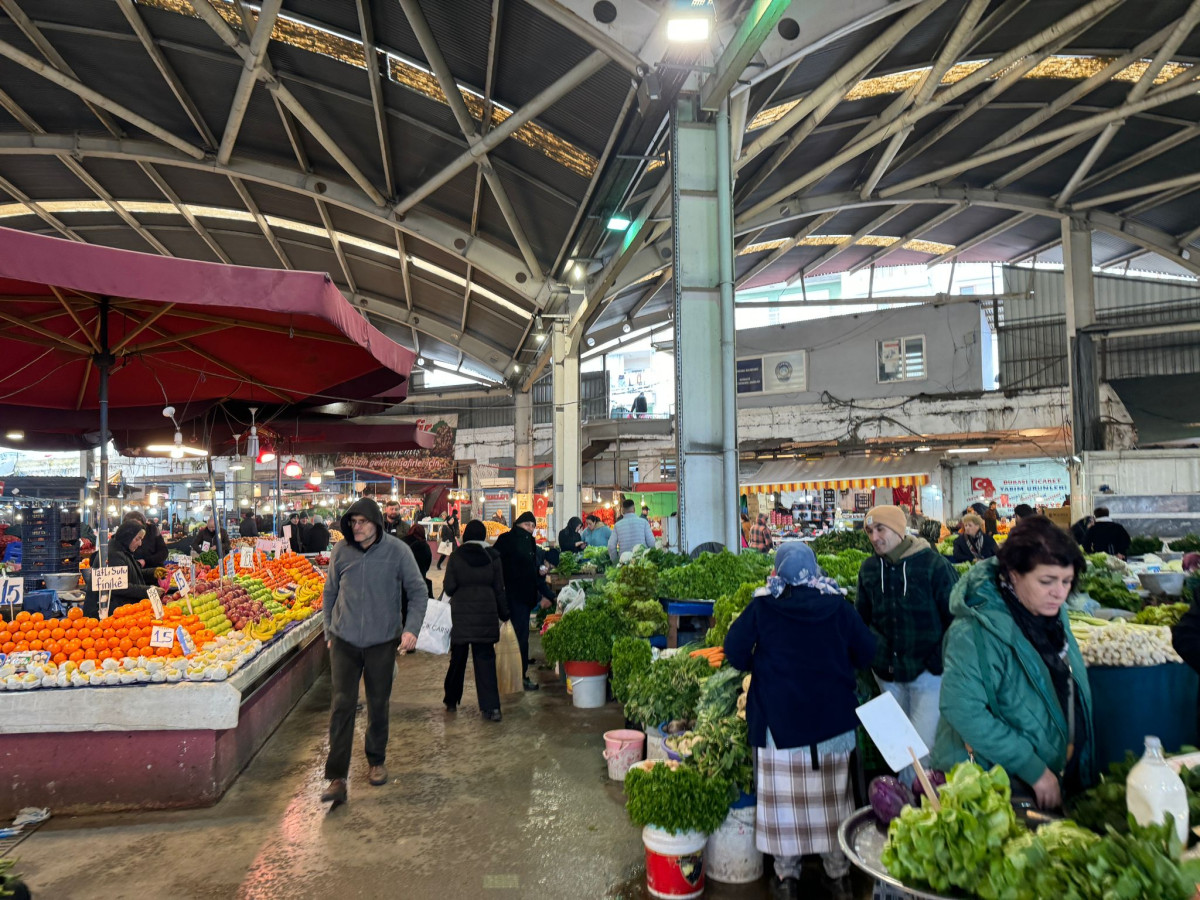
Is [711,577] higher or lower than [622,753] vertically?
higher

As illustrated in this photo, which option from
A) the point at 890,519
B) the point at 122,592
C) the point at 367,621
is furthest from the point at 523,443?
the point at 890,519

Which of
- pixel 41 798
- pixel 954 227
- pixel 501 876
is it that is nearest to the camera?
pixel 501 876

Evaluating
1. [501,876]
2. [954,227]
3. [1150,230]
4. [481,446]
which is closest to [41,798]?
[501,876]

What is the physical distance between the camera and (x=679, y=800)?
3.67 meters

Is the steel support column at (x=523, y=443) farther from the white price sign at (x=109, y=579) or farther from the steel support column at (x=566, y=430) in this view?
the white price sign at (x=109, y=579)

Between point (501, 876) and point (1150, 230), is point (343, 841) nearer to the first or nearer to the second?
point (501, 876)

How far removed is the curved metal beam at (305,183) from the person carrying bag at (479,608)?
33.7 feet

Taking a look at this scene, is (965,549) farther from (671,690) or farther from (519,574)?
(671,690)

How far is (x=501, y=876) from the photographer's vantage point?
3984mm

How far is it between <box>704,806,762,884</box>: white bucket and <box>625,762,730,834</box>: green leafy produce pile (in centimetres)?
14

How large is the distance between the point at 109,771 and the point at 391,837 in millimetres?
1852

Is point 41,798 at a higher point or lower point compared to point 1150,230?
lower

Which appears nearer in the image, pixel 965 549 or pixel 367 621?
pixel 367 621

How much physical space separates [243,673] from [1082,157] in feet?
57.9
